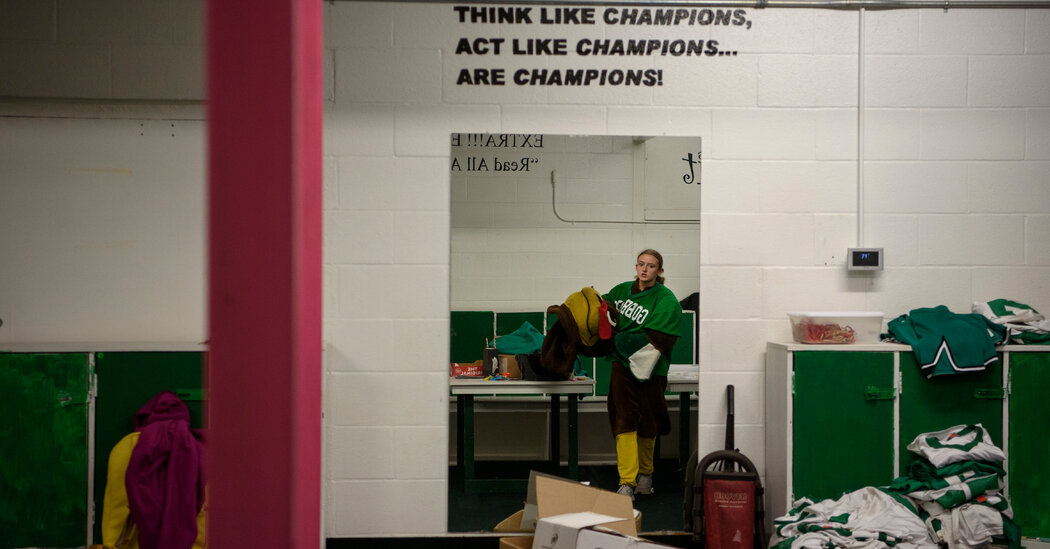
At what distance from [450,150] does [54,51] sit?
183cm

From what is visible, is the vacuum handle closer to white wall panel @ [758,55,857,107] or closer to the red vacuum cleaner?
the red vacuum cleaner

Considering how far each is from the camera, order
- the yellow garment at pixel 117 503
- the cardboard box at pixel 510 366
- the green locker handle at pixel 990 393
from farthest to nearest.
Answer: the cardboard box at pixel 510 366, the green locker handle at pixel 990 393, the yellow garment at pixel 117 503

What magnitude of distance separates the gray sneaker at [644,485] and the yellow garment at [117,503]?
1921 millimetres

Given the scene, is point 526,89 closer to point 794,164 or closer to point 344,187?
point 344,187

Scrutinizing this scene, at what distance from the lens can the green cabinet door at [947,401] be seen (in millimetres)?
3453

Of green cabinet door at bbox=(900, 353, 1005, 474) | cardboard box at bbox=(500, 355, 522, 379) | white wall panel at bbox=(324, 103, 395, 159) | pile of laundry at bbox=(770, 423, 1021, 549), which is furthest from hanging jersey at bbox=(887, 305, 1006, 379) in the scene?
white wall panel at bbox=(324, 103, 395, 159)

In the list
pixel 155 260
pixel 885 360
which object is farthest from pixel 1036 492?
pixel 155 260

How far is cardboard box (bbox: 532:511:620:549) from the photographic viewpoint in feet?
9.71

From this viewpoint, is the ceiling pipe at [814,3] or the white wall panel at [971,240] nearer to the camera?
the ceiling pipe at [814,3]

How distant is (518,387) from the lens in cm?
374

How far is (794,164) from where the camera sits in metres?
3.76

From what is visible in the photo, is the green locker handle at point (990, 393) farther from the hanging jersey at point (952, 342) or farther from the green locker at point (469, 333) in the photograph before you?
the green locker at point (469, 333)

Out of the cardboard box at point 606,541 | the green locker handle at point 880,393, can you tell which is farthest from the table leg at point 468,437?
the green locker handle at point 880,393

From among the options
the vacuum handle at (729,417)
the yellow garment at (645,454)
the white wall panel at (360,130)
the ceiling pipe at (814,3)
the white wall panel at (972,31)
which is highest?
the ceiling pipe at (814,3)
